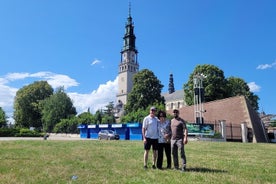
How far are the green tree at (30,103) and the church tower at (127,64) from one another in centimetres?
3304

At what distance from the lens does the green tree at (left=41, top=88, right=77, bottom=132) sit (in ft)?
237

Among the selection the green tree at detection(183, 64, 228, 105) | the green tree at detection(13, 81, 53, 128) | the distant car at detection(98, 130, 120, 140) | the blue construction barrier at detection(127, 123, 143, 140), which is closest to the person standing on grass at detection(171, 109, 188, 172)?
the distant car at detection(98, 130, 120, 140)

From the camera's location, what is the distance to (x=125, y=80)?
11269 centimetres

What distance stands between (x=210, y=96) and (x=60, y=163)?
158ft

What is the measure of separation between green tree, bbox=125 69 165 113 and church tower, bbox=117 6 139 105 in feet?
153

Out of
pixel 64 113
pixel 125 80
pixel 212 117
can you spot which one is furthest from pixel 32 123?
pixel 212 117

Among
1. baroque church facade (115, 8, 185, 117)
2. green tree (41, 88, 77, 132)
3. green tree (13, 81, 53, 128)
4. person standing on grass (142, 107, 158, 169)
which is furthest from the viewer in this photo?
baroque church facade (115, 8, 185, 117)

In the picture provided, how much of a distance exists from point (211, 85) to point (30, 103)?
53.8 meters

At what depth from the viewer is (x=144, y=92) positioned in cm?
6266

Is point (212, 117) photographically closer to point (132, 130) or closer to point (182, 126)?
point (132, 130)

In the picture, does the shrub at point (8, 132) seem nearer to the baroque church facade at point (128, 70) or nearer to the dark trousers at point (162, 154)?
the dark trousers at point (162, 154)

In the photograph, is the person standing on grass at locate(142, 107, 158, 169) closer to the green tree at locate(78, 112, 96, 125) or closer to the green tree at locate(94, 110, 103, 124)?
the green tree at locate(94, 110, 103, 124)

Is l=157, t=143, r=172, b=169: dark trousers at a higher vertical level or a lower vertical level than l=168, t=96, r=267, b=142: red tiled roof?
lower

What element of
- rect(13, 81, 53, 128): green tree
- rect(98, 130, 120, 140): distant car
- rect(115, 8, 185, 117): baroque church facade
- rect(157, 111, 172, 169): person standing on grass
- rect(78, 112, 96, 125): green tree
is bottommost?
rect(98, 130, 120, 140): distant car
